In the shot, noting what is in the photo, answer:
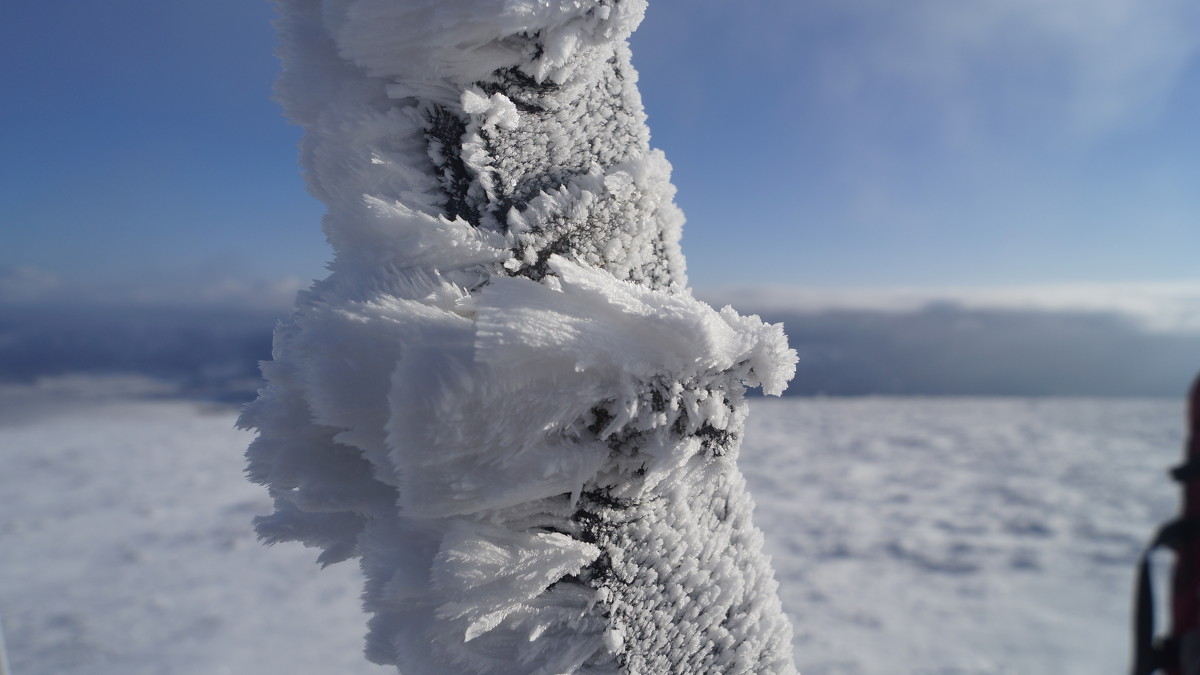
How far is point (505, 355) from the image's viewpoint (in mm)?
466

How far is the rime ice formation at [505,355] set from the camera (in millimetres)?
493

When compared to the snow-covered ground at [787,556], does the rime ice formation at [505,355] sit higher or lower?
higher

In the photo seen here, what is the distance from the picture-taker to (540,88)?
583 mm

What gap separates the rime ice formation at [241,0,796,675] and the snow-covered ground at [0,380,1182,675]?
226 centimetres

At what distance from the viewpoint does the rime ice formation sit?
0.49m

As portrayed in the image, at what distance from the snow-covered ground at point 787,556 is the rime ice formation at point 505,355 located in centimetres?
226

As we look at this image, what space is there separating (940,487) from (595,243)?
6.71m

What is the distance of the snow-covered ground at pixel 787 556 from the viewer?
2.85 metres

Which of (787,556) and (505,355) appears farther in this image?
(787,556)

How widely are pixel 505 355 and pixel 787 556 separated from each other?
4.43 metres

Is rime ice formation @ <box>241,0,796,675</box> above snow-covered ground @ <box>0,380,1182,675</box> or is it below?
above

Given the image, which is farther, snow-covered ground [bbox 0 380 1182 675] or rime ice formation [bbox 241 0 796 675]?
snow-covered ground [bbox 0 380 1182 675]

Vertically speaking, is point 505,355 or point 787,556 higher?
point 505,355

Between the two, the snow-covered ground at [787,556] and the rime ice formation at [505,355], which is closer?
the rime ice formation at [505,355]
